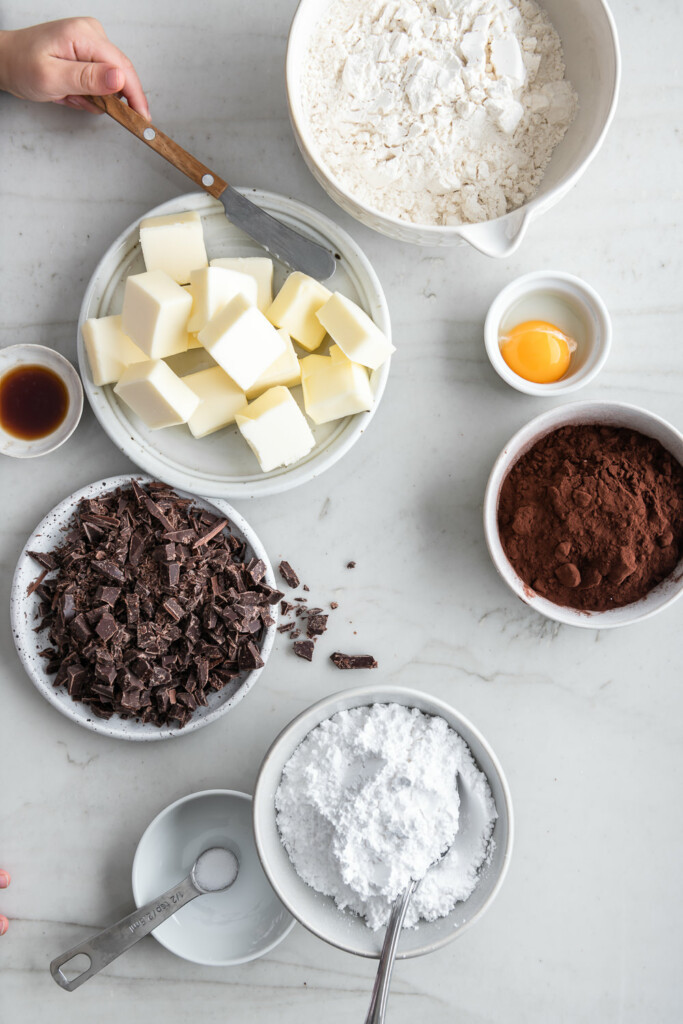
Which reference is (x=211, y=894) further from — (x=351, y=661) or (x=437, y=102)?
(x=437, y=102)

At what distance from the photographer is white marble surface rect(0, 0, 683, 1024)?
5.75ft

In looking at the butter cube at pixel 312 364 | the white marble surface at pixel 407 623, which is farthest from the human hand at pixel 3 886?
the butter cube at pixel 312 364

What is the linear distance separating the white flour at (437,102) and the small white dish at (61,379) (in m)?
0.80

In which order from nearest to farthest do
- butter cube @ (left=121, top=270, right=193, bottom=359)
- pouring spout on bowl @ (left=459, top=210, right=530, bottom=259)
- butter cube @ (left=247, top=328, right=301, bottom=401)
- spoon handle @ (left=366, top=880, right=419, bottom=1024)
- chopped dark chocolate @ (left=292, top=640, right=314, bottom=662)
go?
spoon handle @ (left=366, top=880, right=419, bottom=1024), pouring spout on bowl @ (left=459, top=210, right=530, bottom=259), butter cube @ (left=121, top=270, right=193, bottom=359), butter cube @ (left=247, top=328, right=301, bottom=401), chopped dark chocolate @ (left=292, top=640, right=314, bottom=662)

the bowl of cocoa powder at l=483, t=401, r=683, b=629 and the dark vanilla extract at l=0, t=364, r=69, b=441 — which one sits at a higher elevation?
the dark vanilla extract at l=0, t=364, r=69, b=441

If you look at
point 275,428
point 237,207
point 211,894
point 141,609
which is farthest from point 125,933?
point 237,207

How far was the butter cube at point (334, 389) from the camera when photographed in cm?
159

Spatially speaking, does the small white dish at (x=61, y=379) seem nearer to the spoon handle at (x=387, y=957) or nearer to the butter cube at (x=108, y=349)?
the butter cube at (x=108, y=349)

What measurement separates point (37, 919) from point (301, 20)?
7.31ft

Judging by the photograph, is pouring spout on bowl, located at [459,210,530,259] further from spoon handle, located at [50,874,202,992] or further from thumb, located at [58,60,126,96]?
spoon handle, located at [50,874,202,992]

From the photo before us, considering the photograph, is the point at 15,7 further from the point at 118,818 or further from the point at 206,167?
the point at 118,818

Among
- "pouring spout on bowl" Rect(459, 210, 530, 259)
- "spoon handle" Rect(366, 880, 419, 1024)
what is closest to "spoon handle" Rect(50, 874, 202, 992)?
"spoon handle" Rect(366, 880, 419, 1024)

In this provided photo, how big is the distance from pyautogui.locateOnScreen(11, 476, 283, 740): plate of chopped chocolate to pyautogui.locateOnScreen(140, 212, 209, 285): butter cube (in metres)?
0.51

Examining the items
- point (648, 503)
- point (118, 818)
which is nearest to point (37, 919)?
point (118, 818)
